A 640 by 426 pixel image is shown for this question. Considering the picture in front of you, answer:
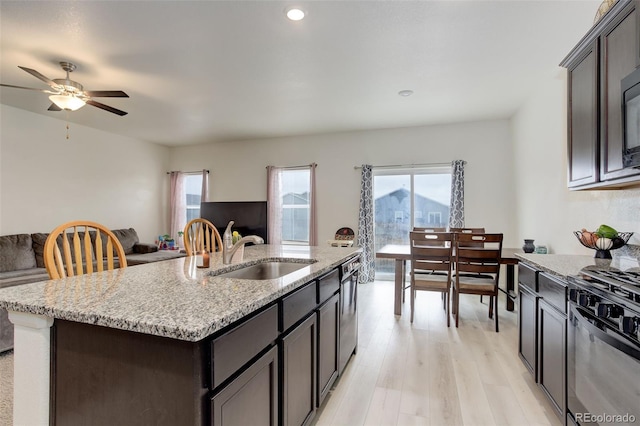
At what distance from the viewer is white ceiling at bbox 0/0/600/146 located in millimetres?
2205

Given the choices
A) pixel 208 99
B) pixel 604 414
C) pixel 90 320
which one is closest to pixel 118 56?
pixel 208 99

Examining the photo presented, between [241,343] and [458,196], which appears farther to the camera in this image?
[458,196]

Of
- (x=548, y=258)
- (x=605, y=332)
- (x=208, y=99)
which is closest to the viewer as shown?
(x=605, y=332)

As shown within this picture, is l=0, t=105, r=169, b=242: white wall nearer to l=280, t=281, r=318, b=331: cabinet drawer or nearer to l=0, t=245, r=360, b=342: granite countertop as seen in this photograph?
l=0, t=245, r=360, b=342: granite countertop

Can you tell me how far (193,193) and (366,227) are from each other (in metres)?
3.74

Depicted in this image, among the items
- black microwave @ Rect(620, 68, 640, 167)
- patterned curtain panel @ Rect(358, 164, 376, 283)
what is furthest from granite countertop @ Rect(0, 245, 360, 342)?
patterned curtain panel @ Rect(358, 164, 376, 283)

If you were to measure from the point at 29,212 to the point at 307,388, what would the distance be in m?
4.89

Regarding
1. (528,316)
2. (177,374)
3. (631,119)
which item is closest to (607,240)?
(528,316)

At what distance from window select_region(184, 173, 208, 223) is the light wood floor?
179 inches

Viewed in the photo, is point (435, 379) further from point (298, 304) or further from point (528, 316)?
point (298, 304)

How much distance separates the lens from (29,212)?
432 cm

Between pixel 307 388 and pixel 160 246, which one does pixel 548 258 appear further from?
pixel 160 246

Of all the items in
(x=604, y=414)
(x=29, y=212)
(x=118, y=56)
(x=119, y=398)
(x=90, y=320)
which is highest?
(x=118, y=56)

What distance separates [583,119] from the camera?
2.01 meters
